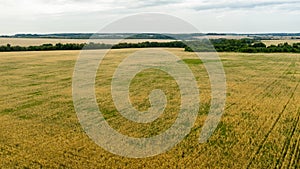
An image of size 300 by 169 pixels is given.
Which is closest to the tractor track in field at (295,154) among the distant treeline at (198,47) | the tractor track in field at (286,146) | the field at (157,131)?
the field at (157,131)

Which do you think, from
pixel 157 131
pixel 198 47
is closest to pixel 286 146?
pixel 157 131

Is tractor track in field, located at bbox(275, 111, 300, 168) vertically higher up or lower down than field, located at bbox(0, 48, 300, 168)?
lower down

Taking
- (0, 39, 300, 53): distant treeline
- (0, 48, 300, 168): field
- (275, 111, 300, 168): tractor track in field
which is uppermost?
(0, 39, 300, 53): distant treeline

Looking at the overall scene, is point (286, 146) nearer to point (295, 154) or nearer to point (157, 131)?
point (295, 154)

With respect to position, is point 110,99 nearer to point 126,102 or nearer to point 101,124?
point 126,102

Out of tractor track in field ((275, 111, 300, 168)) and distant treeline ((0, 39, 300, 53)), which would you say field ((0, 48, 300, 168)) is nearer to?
tractor track in field ((275, 111, 300, 168))

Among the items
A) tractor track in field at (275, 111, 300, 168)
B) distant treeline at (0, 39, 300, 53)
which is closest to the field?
tractor track in field at (275, 111, 300, 168)

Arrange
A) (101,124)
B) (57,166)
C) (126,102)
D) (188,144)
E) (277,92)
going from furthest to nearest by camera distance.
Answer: (277,92) → (126,102) → (101,124) → (188,144) → (57,166)

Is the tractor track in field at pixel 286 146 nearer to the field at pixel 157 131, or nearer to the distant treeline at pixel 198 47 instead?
the field at pixel 157 131

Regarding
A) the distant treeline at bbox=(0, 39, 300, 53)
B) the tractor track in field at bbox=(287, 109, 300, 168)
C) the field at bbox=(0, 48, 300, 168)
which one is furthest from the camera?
the distant treeline at bbox=(0, 39, 300, 53)

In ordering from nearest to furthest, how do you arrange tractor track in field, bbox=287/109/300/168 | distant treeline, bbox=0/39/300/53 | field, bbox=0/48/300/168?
tractor track in field, bbox=287/109/300/168 < field, bbox=0/48/300/168 < distant treeline, bbox=0/39/300/53

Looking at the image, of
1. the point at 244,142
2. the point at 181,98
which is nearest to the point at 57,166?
the point at 244,142
